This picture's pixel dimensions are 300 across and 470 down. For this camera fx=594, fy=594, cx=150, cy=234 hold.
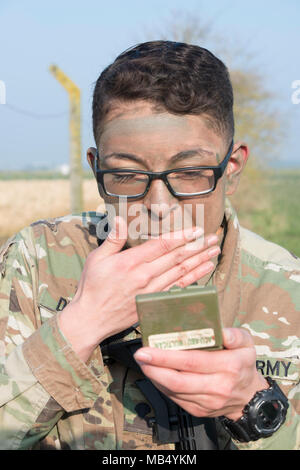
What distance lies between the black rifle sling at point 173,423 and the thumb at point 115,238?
708mm

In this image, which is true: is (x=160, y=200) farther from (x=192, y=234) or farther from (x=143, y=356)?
(x=143, y=356)

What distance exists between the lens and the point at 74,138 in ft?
45.5

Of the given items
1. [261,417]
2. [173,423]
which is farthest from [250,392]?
[173,423]

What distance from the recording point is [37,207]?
19609mm

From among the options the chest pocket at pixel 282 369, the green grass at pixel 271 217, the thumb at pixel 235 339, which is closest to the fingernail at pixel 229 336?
the thumb at pixel 235 339

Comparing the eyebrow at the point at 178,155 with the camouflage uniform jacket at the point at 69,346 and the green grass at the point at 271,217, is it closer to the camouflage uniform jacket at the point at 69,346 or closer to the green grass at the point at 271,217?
the camouflage uniform jacket at the point at 69,346

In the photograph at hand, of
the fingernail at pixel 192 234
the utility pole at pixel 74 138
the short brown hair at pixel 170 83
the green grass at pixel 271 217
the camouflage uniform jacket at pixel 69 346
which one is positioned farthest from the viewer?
the green grass at pixel 271 217

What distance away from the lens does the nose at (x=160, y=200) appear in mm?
2717

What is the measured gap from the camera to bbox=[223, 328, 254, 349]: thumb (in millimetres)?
2082

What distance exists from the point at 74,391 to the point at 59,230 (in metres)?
1.16

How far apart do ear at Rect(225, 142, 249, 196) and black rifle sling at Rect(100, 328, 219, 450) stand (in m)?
0.98

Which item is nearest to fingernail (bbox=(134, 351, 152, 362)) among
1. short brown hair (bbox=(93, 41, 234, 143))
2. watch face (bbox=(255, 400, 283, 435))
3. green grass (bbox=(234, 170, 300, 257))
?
watch face (bbox=(255, 400, 283, 435))

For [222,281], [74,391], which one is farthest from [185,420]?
[222,281]

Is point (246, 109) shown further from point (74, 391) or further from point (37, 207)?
point (74, 391)
